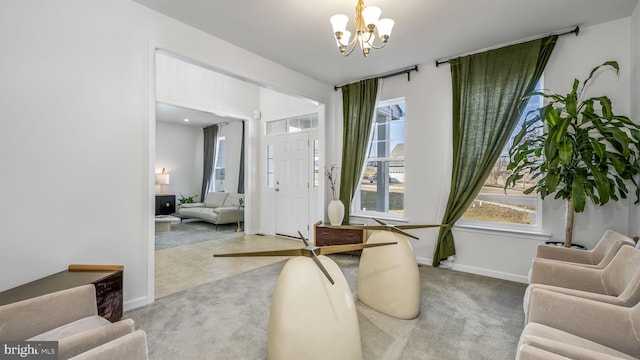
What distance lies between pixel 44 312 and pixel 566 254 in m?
3.65

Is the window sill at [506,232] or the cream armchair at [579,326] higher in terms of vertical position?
the window sill at [506,232]

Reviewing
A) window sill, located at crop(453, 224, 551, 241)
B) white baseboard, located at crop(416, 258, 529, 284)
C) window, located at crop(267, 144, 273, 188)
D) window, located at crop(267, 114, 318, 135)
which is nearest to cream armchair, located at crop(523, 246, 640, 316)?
window sill, located at crop(453, 224, 551, 241)

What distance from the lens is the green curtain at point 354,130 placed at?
14.6 feet

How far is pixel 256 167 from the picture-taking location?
607cm

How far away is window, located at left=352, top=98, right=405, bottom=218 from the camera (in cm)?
432

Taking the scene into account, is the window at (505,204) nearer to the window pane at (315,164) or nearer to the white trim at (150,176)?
the window pane at (315,164)

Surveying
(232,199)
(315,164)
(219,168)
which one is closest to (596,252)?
(315,164)

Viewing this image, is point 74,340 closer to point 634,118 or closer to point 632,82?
point 634,118

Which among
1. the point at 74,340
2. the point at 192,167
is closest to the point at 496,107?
the point at 74,340

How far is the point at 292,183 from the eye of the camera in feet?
18.2

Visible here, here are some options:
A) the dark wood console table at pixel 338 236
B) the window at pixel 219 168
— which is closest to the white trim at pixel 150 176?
the dark wood console table at pixel 338 236

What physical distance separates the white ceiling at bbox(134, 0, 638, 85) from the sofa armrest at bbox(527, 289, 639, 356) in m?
2.47

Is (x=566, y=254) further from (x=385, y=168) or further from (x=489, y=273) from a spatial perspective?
(x=385, y=168)

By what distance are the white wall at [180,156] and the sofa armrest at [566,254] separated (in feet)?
28.0
